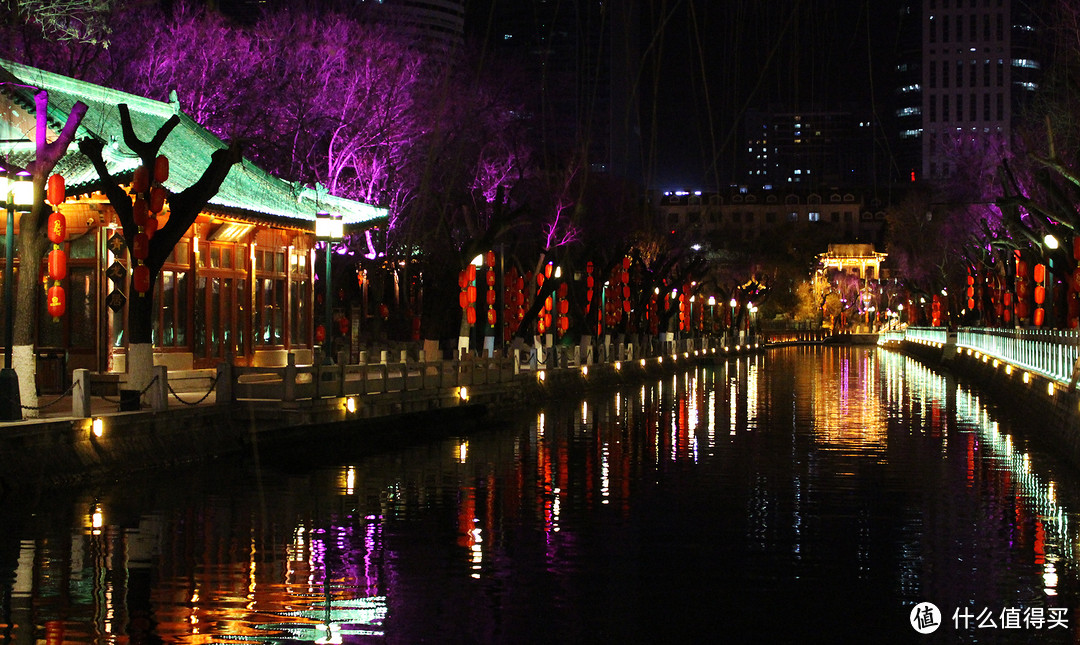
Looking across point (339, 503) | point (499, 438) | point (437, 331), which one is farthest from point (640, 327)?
point (339, 503)

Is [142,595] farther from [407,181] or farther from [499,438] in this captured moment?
[407,181]

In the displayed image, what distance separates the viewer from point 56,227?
878 inches

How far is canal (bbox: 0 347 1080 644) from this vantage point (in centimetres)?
1123

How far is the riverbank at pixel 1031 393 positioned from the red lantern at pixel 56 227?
52.6 feet

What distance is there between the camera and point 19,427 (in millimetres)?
17844

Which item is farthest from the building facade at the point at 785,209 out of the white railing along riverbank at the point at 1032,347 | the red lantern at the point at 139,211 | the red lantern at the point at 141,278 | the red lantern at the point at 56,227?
the red lantern at the point at 56,227

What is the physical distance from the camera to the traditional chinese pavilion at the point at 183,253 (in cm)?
2648

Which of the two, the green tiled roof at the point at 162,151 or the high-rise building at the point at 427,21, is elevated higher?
the high-rise building at the point at 427,21

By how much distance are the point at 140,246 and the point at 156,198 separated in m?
0.90

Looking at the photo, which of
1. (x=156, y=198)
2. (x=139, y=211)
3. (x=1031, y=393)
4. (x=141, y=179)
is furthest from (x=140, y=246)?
(x=1031, y=393)

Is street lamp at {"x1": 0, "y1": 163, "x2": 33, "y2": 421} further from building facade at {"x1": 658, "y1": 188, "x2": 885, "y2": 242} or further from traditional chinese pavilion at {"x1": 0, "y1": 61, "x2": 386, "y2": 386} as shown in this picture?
building facade at {"x1": 658, "y1": 188, "x2": 885, "y2": 242}

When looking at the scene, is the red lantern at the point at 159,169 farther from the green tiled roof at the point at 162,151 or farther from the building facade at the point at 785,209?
the building facade at the point at 785,209

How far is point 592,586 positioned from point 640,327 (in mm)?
61206

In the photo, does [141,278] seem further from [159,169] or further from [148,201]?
[159,169]
